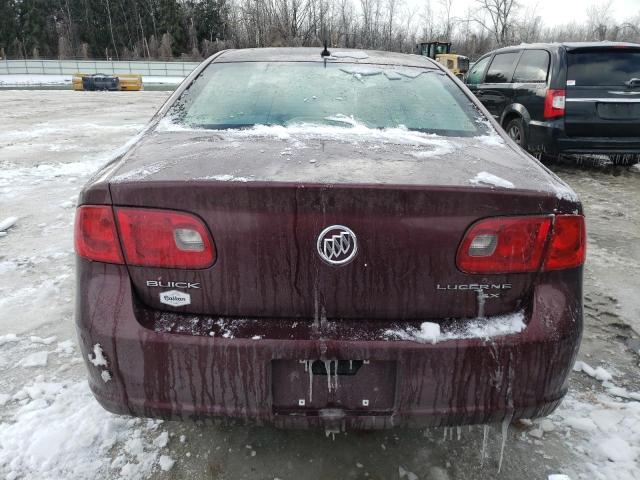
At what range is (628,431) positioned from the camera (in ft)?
6.97

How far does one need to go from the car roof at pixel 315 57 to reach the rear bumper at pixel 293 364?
1682 mm

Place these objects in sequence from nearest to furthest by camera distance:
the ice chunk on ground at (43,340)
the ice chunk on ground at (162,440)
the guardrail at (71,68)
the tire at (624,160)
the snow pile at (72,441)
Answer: the snow pile at (72,441) < the ice chunk on ground at (162,440) < the ice chunk on ground at (43,340) < the tire at (624,160) < the guardrail at (71,68)

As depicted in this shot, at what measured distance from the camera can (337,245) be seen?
1.47 meters

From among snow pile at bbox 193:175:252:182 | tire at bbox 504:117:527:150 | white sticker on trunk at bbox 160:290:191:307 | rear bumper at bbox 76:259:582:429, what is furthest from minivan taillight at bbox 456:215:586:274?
tire at bbox 504:117:527:150

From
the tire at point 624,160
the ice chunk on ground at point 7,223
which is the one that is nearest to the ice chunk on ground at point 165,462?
the ice chunk on ground at point 7,223

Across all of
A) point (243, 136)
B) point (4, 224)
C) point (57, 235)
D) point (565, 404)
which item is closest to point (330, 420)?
point (243, 136)

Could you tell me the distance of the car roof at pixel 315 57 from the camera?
2.77 meters

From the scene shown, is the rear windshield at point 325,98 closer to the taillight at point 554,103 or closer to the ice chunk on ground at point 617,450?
the ice chunk on ground at point 617,450

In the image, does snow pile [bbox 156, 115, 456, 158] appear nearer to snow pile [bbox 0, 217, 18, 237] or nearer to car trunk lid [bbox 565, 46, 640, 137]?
snow pile [bbox 0, 217, 18, 237]

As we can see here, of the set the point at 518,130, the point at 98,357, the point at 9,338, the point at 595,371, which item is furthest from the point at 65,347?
the point at 518,130

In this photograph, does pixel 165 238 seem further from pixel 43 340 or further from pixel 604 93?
pixel 604 93

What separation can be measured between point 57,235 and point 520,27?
2795 inches

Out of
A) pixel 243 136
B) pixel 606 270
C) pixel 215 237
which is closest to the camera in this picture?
pixel 215 237

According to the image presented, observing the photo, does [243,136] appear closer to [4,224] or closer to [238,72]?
[238,72]
